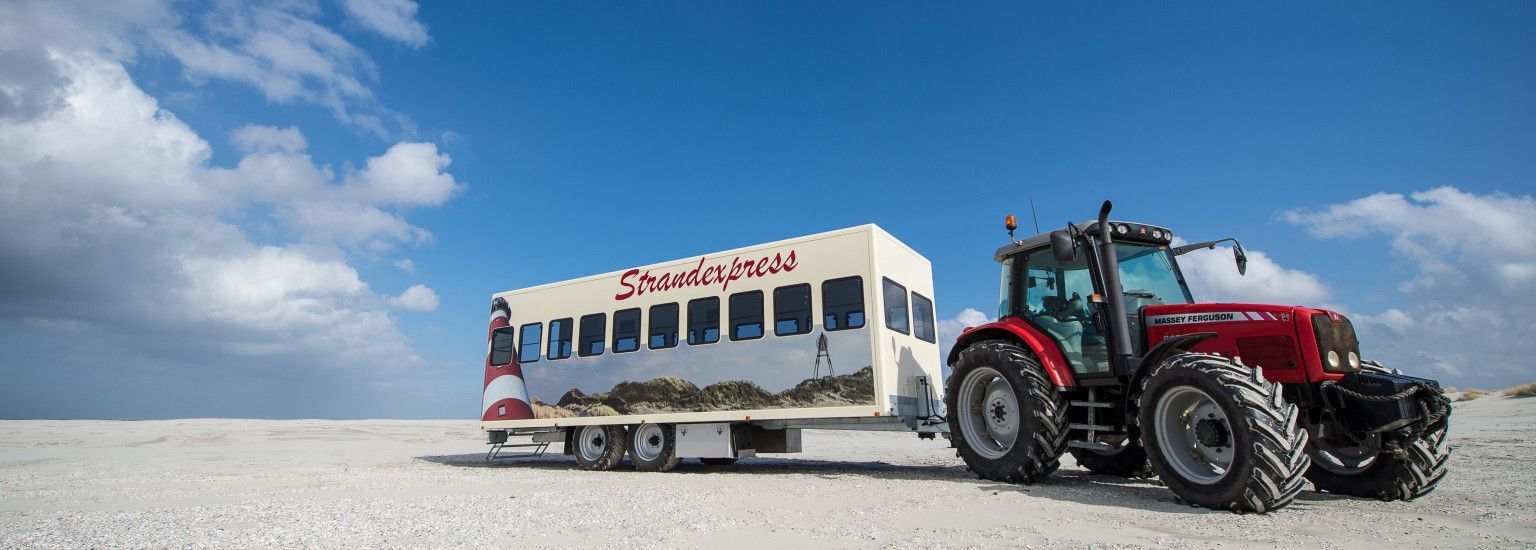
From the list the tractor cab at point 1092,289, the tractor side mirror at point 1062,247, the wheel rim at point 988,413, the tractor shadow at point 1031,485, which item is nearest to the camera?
the tractor shadow at point 1031,485

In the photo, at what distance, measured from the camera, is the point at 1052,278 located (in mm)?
8469

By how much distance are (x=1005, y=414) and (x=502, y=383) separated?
9.01m

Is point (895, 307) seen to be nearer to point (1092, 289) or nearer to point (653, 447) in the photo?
point (1092, 289)

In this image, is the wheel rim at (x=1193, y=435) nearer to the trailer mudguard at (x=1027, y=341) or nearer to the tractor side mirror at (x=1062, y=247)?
the trailer mudguard at (x=1027, y=341)

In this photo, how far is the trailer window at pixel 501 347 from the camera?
44.5ft

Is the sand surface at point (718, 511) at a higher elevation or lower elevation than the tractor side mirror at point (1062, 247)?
lower

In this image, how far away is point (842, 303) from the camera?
9836 millimetres

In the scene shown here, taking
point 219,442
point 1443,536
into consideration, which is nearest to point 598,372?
point 1443,536

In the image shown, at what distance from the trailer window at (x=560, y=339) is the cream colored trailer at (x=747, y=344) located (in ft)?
0.09

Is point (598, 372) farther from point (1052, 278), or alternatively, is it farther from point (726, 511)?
point (1052, 278)

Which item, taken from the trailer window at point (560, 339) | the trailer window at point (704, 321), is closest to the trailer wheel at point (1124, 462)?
the trailer window at point (704, 321)

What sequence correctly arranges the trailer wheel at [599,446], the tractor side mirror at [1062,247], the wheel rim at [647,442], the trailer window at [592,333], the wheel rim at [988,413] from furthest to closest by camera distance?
the trailer window at [592,333] → the trailer wheel at [599,446] → the wheel rim at [647,442] → the wheel rim at [988,413] → the tractor side mirror at [1062,247]

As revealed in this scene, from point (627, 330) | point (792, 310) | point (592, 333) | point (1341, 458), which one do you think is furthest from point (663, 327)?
point (1341, 458)

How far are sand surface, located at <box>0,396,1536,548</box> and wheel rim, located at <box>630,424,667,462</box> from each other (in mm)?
657
